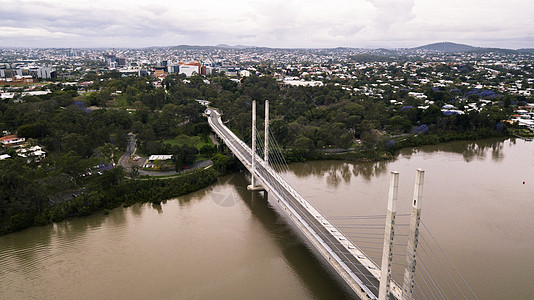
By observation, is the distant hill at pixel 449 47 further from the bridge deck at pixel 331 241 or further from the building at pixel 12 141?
A: the building at pixel 12 141

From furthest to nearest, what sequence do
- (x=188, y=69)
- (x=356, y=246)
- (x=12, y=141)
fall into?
(x=188, y=69), (x=12, y=141), (x=356, y=246)

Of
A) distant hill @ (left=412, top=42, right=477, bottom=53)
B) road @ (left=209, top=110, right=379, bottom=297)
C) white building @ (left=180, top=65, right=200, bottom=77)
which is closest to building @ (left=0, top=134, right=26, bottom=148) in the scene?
road @ (left=209, top=110, right=379, bottom=297)

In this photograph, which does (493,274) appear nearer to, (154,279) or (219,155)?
(154,279)

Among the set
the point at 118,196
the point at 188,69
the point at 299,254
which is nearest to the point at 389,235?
the point at 299,254

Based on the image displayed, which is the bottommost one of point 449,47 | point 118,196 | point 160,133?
point 118,196

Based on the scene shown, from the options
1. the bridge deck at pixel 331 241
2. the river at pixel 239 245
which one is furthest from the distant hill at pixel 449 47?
the bridge deck at pixel 331 241

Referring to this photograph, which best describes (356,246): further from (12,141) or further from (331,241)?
(12,141)
